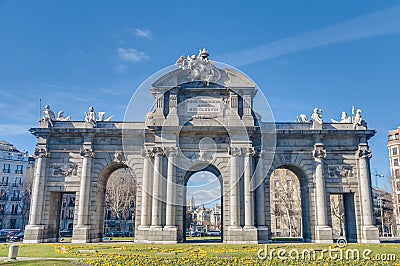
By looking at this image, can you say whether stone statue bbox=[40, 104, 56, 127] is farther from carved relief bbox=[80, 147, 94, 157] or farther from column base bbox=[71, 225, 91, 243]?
column base bbox=[71, 225, 91, 243]

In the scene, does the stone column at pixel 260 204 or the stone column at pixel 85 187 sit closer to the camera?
the stone column at pixel 260 204

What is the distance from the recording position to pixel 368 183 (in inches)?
1304

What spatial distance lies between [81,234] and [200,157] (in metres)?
13.0

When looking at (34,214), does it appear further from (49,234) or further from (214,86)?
(214,86)

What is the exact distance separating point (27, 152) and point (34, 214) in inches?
2275

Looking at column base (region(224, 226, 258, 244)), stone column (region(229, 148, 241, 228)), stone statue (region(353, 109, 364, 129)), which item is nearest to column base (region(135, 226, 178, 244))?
column base (region(224, 226, 258, 244))

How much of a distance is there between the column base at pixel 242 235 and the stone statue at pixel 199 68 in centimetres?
1410

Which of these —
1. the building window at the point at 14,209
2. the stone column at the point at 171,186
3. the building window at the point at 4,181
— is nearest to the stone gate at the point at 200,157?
the stone column at the point at 171,186

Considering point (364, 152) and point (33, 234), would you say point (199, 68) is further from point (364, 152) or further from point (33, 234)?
point (33, 234)

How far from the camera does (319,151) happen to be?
110ft

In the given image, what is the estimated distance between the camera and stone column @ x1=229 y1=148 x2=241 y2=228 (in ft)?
102

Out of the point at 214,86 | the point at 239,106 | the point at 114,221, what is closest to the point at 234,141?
the point at 239,106

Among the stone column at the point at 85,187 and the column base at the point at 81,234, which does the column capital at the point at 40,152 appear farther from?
the column base at the point at 81,234

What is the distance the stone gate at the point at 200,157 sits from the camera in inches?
1257
